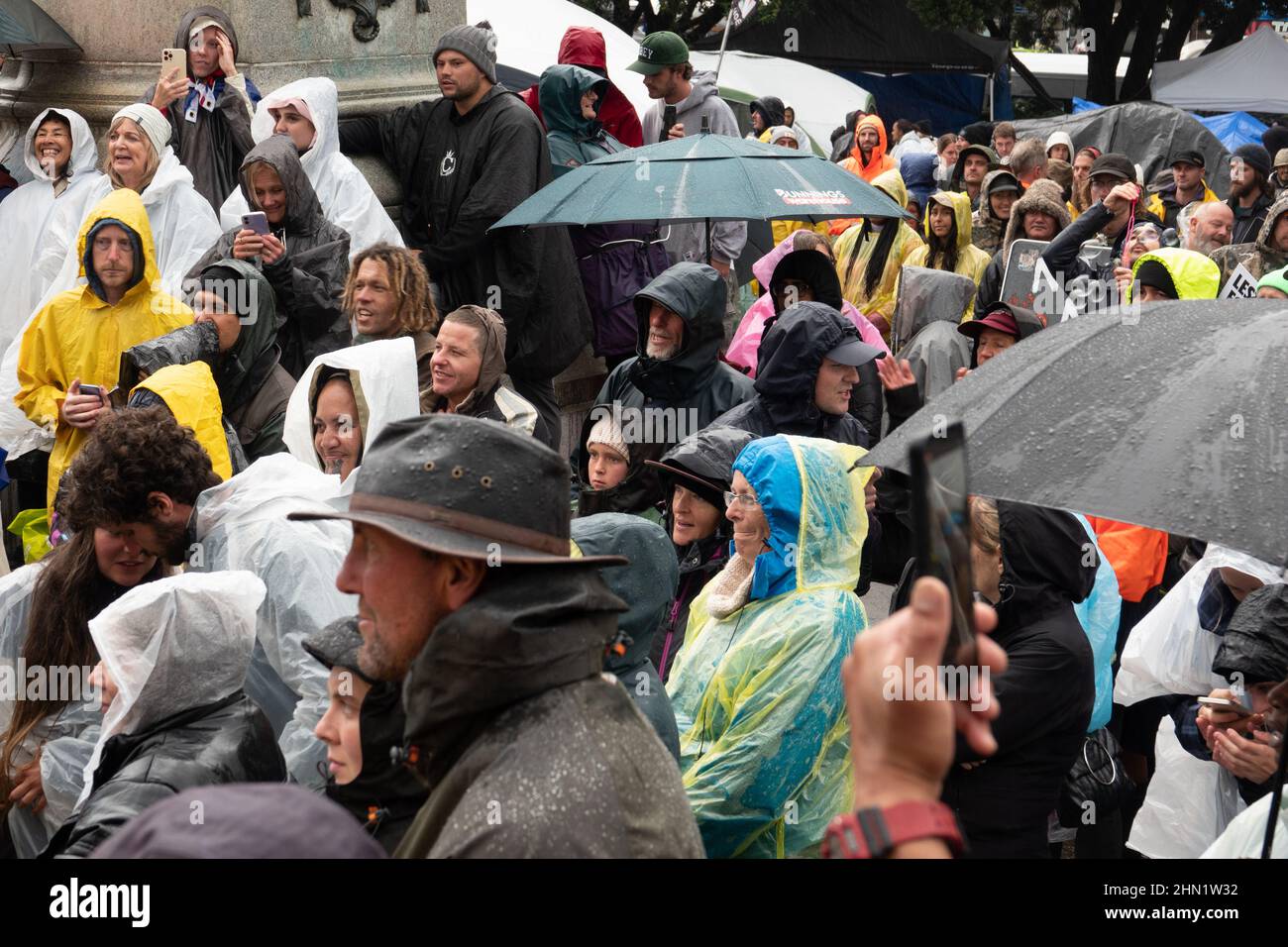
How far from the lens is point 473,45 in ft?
23.6

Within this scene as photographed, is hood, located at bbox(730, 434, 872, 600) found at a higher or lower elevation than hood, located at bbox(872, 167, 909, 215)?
lower


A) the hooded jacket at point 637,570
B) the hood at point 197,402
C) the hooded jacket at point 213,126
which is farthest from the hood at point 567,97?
the hooded jacket at point 637,570

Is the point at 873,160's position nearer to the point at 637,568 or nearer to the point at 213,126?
the point at 213,126

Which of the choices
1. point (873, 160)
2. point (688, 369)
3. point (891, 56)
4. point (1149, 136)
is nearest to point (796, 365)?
point (688, 369)

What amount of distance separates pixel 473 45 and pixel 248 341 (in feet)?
6.75

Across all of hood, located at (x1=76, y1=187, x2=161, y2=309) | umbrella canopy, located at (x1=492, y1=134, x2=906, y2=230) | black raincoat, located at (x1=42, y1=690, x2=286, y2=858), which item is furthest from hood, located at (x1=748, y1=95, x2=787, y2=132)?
black raincoat, located at (x1=42, y1=690, x2=286, y2=858)

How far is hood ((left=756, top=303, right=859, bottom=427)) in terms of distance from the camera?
233 inches

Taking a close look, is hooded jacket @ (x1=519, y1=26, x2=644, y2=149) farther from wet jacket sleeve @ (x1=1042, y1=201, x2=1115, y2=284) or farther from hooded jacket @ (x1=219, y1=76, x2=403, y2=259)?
wet jacket sleeve @ (x1=1042, y1=201, x2=1115, y2=284)

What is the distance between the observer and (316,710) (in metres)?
3.81

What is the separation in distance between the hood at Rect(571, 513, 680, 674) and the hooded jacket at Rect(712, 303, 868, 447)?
1896mm

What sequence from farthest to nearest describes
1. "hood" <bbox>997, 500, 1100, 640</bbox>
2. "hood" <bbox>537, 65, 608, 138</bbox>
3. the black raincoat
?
"hood" <bbox>537, 65, 608, 138</bbox> < "hood" <bbox>997, 500, 1100, 640</bbox> < the black raincoat
